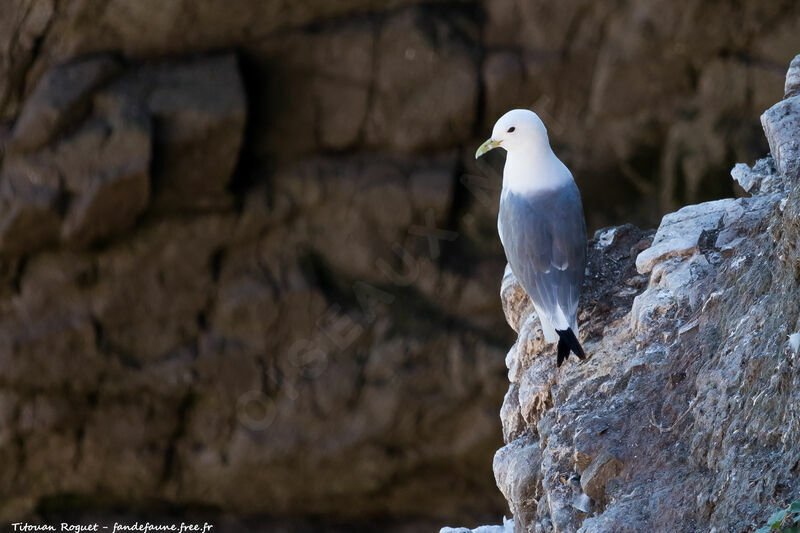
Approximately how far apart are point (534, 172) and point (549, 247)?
269 mm

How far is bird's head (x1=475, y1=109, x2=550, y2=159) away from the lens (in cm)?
254

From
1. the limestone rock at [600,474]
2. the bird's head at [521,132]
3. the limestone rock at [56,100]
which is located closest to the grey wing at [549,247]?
the bird's head at [521,132]

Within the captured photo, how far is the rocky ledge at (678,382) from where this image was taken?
1520 mm

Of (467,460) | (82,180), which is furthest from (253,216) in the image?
(467,460)

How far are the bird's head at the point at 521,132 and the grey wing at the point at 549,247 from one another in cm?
13

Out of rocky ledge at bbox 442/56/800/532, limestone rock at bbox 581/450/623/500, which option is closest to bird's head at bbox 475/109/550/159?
rocky ledge at bbox 442/56/800/532

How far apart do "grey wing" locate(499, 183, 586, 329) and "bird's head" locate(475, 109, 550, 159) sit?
129 mm

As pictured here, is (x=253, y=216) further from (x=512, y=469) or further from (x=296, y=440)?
(x=512, y=469)

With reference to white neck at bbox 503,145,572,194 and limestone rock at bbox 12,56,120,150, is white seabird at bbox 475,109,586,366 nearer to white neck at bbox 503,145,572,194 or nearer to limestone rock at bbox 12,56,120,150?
white neck at bbox 503,145,572,194

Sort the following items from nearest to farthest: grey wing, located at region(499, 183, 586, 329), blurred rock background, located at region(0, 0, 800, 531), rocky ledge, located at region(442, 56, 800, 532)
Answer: rocky ledge, located at region(442, 56, 800, 532) → grey wing, located at region(499, 183, 586, 329) → blurred rock background, located at region(0, 0, 800, 531)

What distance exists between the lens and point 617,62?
5.10 m

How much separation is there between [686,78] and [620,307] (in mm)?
3184

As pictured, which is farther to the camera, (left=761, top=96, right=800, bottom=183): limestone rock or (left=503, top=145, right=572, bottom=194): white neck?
(left=503, top=145, right=572, bottom=194): white neck

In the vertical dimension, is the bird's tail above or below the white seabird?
below
